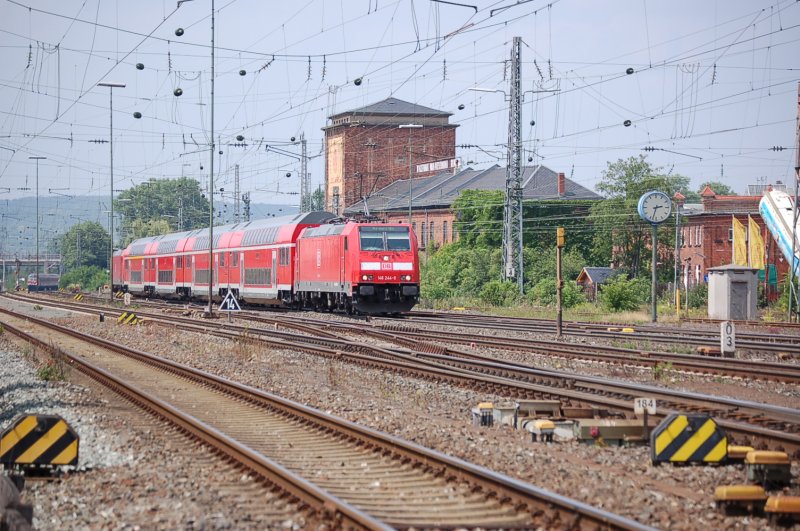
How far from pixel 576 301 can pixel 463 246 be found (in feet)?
112

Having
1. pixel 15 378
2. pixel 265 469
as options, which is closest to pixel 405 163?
pixel 15 378

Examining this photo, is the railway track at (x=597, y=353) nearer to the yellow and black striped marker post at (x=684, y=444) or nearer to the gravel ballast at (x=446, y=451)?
the gravel ballast at (x=446, y=451)

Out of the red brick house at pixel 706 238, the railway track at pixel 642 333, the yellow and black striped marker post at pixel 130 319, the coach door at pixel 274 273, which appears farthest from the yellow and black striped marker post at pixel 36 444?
the red brick house at pixel 706 238

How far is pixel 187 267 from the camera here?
184 ft

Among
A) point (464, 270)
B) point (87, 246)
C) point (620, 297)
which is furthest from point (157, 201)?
point (620, 297)

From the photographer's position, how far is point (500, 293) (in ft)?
163

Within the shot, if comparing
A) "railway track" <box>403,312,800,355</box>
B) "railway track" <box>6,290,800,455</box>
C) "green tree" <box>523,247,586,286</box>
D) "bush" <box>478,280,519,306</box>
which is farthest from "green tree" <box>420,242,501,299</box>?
"railway track" <box>6,290,800,455</box>

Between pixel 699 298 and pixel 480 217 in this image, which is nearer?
pixel 699 298

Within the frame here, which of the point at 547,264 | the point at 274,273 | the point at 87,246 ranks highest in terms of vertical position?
the point at 87,246

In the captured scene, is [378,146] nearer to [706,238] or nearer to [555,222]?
[555,222]

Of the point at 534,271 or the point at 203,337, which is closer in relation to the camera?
the point at 203,337

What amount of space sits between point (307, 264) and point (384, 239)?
5.04 meters

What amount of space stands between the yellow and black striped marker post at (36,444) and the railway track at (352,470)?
1.64 metres

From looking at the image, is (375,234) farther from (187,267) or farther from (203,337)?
(187,267)
